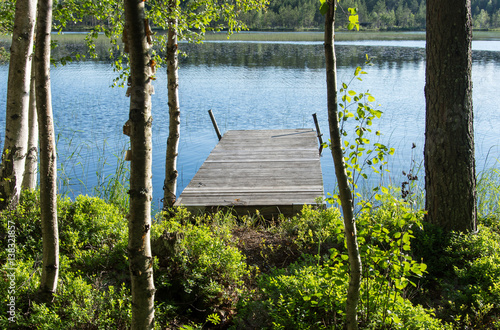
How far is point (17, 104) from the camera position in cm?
426

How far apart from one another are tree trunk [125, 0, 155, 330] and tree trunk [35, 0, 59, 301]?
1094 mm

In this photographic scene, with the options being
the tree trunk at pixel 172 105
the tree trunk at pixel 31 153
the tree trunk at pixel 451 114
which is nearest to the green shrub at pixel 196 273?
the tree trunk at pixel 31 153

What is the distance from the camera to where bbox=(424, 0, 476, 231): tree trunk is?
4180 mm

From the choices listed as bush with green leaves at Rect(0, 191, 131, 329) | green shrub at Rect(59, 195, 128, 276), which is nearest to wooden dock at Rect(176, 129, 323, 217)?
green shrub at Rect(59, 195, 128, 276)

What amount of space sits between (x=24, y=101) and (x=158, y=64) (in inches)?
78.0

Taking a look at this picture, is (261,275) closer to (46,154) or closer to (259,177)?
(46,154)

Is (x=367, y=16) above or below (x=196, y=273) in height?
above

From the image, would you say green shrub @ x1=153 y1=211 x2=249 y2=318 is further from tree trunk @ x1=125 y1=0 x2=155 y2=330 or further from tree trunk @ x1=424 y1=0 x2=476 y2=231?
tree trunk @ x1=424 y1=0 x2=476 y2=231

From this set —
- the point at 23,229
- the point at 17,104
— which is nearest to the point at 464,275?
the point at 23,229

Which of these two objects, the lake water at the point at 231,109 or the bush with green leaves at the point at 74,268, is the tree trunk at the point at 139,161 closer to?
the bush with green leaves at the point at 74,268

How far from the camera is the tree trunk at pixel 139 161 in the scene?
195cm

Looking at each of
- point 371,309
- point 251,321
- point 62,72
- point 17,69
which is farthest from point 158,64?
point 62,72

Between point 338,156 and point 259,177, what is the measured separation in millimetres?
4899

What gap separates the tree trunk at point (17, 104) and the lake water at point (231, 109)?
2.23 m
